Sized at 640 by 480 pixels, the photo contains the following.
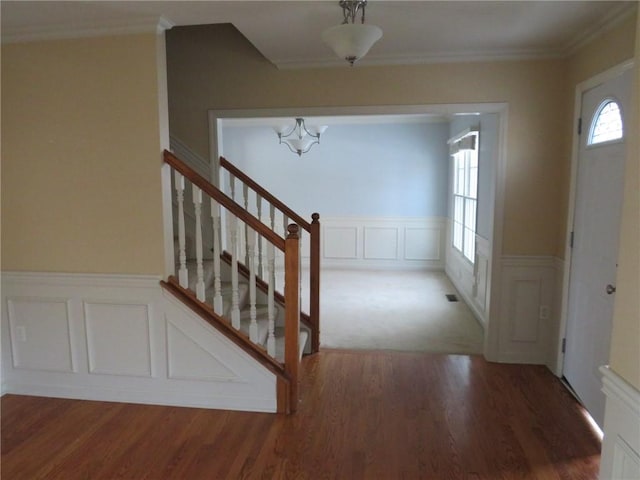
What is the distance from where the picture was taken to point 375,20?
8.30 ft

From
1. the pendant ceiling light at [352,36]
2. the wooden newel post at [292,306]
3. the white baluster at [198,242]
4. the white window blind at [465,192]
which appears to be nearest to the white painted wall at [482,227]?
the white window blind at [465,192]

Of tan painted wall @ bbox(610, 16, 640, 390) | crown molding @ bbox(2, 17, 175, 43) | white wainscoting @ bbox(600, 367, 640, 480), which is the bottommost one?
white wainscoting @ bbox(600, 367, 640, 480)

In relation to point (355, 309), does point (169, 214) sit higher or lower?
higher

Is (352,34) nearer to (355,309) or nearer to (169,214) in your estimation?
(169,214)

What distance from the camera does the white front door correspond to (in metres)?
2.37

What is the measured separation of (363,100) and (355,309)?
96.4 inches

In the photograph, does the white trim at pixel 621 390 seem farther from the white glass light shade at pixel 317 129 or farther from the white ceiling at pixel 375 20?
the white glass light shade at pixel 317 129

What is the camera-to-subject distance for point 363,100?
10.9 ft

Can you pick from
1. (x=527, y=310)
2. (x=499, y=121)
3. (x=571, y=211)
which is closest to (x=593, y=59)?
(x=499, y=121)

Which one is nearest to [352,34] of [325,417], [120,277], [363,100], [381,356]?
[363,100]

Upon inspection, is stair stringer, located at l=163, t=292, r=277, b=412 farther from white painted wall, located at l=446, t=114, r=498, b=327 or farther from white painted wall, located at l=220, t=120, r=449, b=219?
white painted wall, located at l=220, t=120, r=449, b=219

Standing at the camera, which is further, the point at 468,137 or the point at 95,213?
the point at 468,137

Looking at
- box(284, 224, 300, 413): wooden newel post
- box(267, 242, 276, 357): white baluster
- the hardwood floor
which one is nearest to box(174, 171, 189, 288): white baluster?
box(267, 242, 276, 357): white baluster

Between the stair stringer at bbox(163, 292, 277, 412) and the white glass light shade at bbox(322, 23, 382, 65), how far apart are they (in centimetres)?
173
